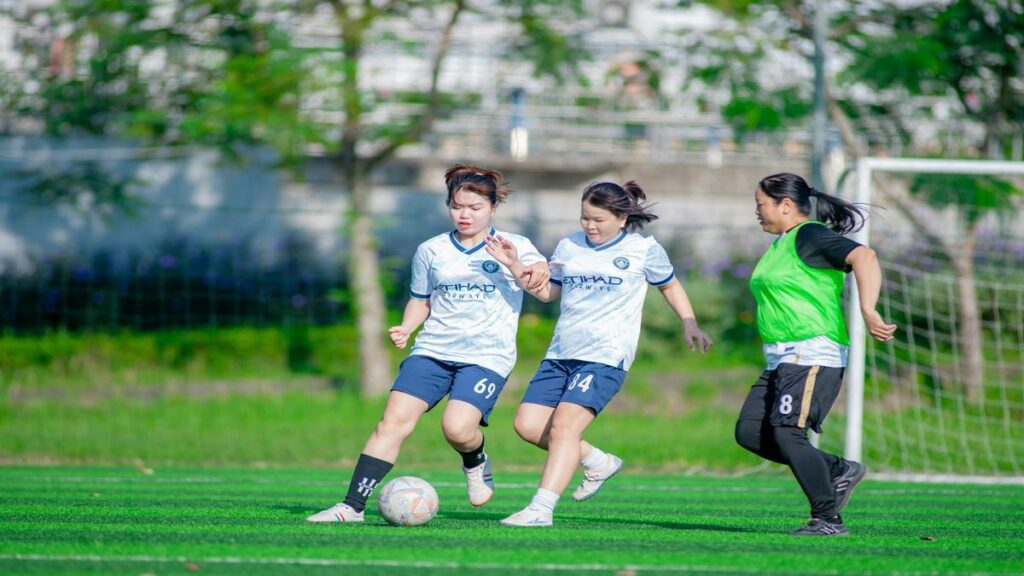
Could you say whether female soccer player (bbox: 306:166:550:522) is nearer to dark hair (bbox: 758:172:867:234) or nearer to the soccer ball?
the soccer ball

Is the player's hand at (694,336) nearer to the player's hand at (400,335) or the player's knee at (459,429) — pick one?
the player's knee at (459,429)

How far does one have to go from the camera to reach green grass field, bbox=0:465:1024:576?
4855 mm

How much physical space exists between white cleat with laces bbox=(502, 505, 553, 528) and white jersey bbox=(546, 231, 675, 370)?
0.79 metres

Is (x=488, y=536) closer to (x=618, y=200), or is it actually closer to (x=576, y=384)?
(x=576, y=384)

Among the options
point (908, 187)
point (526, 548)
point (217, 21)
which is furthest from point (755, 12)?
point (526, 548)

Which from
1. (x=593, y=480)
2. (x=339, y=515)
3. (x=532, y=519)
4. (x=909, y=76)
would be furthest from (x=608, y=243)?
(x=909, y=76)

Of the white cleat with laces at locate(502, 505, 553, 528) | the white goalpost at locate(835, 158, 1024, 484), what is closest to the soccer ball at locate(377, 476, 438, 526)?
the white cleat with laces at locate(502, 505, 553, 528)

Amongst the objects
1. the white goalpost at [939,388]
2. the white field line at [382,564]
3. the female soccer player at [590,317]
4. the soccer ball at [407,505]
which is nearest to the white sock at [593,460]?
the female soccer player at [590,317]

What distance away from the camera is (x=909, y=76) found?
14.4 meters

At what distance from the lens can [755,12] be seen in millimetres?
15188

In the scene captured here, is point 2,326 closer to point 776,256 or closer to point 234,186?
point 234,186

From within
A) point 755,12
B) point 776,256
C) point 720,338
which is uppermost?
point 755,12

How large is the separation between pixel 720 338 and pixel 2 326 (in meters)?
8.82

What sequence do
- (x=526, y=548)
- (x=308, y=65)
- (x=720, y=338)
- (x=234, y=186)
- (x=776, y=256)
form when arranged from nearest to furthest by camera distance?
(x=526, y=548) < (x=776, y=256) < (x=308, y=65) < (x=720, y=338) < (x=234, y=186)
